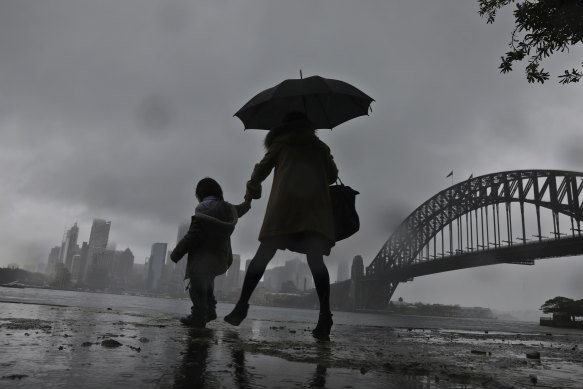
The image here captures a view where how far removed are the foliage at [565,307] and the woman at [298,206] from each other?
61.5m

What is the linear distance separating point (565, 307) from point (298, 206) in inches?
2485

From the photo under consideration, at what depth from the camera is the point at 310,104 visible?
432cm

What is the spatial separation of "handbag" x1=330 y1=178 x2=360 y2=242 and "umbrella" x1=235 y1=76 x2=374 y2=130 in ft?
2.73

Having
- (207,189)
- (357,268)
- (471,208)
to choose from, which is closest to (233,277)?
(357,268)

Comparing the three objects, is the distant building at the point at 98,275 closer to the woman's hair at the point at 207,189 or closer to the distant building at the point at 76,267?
the distant building at the point at 76,267

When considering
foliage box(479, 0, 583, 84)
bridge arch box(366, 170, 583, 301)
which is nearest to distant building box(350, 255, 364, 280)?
bridge arch box(366, 170, 583, 301)

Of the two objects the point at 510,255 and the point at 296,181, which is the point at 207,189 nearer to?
the point at 296,181

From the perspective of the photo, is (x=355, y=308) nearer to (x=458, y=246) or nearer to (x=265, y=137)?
(x=458, y=246)

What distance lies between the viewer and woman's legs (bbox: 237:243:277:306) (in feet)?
11.0

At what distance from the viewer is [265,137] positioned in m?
3.70

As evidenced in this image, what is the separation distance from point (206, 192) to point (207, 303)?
3.70ft

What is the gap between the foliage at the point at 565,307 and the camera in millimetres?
52412

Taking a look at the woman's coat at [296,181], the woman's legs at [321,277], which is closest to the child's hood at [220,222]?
the woman's coat at [296,181]

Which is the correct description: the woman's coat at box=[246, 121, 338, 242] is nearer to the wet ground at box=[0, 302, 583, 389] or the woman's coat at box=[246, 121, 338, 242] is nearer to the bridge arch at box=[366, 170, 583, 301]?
the wet ground at box=[0, 302, 583, 389]
